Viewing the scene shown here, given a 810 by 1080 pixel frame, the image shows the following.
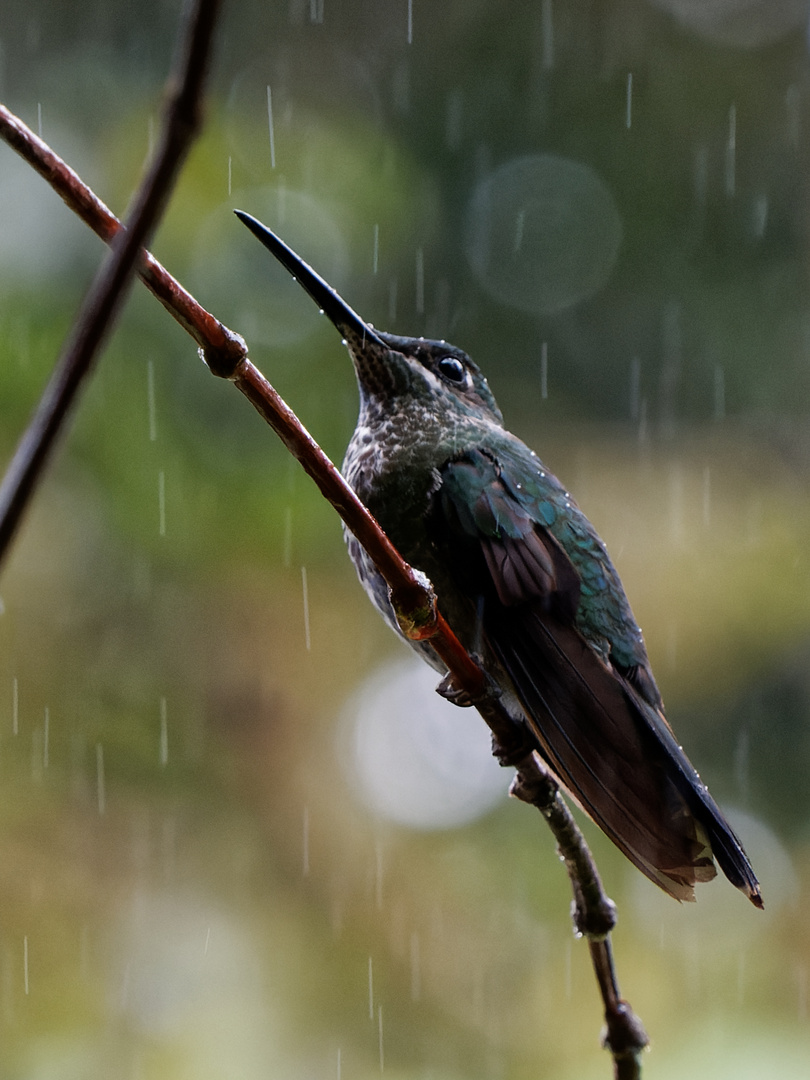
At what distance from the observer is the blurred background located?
4168mm

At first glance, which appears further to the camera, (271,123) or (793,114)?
(793,114)

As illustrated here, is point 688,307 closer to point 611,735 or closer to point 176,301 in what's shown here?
point 611,735

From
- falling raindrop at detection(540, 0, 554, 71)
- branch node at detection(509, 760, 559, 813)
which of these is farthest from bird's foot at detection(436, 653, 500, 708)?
falling raindrop at detection(540, 0, 554, 71)

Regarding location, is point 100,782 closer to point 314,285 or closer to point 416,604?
point 314,285

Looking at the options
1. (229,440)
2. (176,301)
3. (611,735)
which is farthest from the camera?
(229,440)

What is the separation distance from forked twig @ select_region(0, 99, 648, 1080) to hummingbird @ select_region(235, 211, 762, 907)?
0.14 meters

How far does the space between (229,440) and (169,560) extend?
57 cm

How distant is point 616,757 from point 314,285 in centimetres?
103

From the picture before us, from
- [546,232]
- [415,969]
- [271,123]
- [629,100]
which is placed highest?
[629,100]

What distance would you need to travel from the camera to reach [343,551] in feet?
17.1

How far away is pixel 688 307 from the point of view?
692 centimetres

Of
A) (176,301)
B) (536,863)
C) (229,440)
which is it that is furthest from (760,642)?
(176,301)

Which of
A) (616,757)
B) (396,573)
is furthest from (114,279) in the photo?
(616,757)

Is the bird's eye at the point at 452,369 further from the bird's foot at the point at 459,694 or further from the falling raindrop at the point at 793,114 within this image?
the falling raindrop at the point at 793,114
